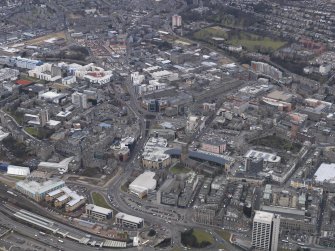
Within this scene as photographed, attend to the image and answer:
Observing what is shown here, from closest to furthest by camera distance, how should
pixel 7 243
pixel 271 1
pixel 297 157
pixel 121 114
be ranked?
pixel 7 243 → pixel 297 157 → pixel 121 114 → pixel 271 1

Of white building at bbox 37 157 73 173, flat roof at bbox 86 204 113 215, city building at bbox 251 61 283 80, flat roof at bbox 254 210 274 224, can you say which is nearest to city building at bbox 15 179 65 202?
white building at bbox 37 157 73 173

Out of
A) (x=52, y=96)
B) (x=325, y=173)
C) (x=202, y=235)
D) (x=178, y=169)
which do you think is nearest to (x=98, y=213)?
(x=202, y=235)

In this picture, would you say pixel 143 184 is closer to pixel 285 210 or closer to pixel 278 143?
pixel 285 210

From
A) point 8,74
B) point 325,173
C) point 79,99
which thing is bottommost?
point 325,173

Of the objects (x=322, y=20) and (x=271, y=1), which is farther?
(x=271, y=1)

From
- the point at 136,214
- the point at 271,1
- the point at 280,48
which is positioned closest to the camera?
the point at 136,214

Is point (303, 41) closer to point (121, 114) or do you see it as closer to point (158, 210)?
point (121, 114)

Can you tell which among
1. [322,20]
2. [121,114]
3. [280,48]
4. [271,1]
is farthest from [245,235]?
[271,1]
